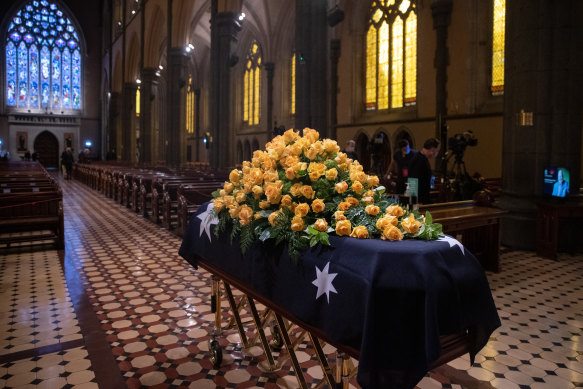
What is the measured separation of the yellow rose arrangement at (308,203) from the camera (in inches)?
82.2

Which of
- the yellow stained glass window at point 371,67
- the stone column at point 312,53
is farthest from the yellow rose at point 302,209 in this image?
the yellow stained glass window at point 371,67

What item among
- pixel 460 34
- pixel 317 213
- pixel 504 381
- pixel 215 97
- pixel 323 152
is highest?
pixel 460 34

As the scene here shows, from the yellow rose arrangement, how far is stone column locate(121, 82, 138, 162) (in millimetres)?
29745

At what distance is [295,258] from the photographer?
2166mm

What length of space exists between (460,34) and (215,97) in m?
8.68

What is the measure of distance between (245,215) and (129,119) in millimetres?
30470

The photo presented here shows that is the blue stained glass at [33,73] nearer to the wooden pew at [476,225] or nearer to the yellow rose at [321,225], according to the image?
the wooden pew at [476,225]

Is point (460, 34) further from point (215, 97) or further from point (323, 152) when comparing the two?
point (323, 152)

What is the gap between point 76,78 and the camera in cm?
3594

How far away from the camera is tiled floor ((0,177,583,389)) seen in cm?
307

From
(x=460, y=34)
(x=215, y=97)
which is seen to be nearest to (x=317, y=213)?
(x=460, y=34)

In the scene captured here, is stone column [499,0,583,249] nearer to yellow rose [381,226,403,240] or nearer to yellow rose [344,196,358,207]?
yellow rose [344,196,358,207]

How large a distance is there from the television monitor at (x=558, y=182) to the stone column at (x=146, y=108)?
22.2 metres

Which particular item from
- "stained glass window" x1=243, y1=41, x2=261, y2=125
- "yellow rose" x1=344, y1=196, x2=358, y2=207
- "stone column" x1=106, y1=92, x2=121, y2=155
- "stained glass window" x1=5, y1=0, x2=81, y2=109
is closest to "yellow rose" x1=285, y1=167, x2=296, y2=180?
"yellow rose" x1=344, y1=196, x2=358, y2=207
